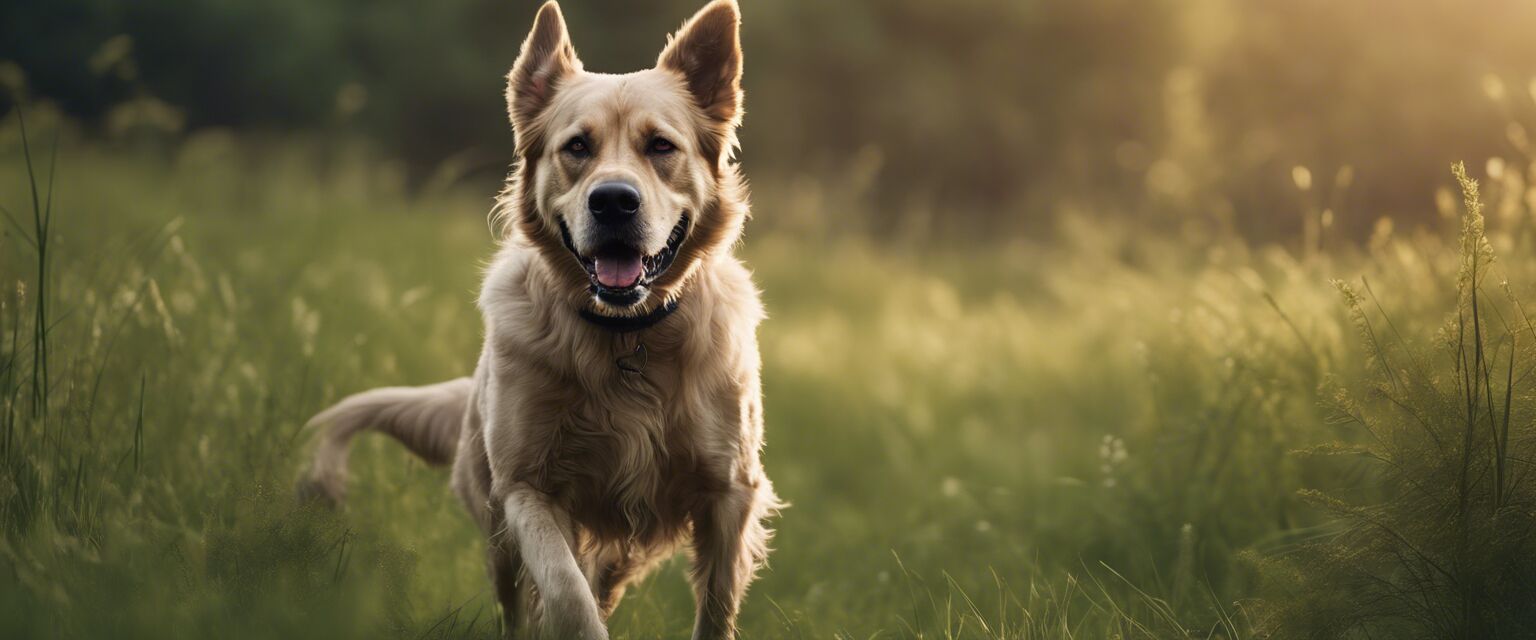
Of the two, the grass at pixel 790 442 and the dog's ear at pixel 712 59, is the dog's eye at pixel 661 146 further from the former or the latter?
the grass at pixel 790 442

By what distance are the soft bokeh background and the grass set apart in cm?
2

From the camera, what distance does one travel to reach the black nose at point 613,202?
11.7 ft

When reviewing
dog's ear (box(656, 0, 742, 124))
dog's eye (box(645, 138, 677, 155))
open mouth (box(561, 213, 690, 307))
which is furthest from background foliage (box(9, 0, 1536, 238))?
open mouth (box(561, 213, 690, 307))

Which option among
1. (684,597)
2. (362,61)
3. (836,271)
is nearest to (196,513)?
(684,597)

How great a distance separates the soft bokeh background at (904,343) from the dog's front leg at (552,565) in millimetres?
285

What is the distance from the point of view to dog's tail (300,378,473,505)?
4.50 meters

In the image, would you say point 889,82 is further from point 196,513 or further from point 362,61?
point 196,513

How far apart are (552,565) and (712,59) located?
5.76 ft

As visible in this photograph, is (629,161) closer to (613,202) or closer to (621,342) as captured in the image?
(613,202)

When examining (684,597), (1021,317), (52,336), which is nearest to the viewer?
(52,336)

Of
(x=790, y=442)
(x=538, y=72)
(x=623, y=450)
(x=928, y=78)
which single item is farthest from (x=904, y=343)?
(x=928, y=78)

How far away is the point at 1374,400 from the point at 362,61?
1771 cm

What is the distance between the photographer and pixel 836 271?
41.0 feet

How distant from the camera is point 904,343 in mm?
9438
